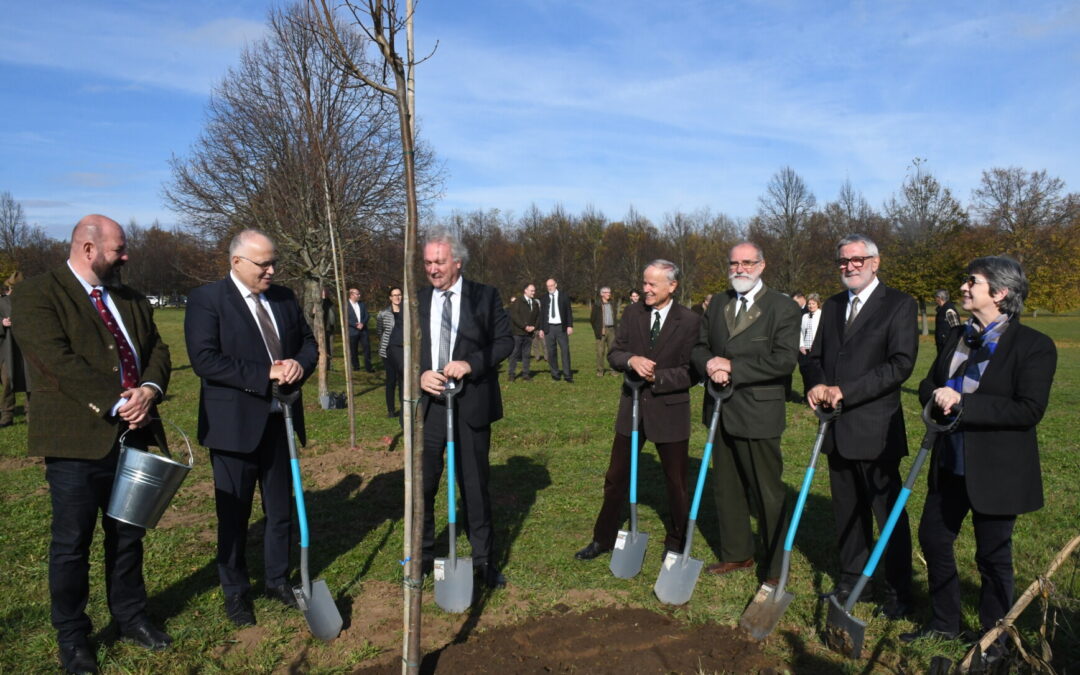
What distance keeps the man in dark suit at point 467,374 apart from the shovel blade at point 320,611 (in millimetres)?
836

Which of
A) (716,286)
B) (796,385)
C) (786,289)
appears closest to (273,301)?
(796,385)

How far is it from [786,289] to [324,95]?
38.2 m

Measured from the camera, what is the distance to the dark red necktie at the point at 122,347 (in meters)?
3.69

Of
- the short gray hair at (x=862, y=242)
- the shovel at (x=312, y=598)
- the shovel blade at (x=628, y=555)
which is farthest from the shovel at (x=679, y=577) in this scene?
the shovel at (x=312, y=598)

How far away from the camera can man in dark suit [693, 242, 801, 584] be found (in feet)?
14.7

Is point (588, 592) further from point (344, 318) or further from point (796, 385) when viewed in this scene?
point (796, 385)

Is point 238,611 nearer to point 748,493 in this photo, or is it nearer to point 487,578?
point 487,578

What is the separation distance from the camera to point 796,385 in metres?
15.3

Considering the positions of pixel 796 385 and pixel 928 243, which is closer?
pixel 796 385

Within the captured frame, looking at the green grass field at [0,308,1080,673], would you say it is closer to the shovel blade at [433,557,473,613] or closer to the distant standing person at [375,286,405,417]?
the shovel blade at [433,557,473,613]

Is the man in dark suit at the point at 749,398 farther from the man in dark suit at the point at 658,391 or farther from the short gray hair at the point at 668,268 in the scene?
the short gray hair at the point at 668,268

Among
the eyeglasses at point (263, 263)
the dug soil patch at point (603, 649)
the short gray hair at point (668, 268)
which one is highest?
the eyeglasses at point (263, 263)

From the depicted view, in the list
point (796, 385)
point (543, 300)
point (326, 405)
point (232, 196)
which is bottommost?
point (796, 385)

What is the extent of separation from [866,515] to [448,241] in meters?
3.03
